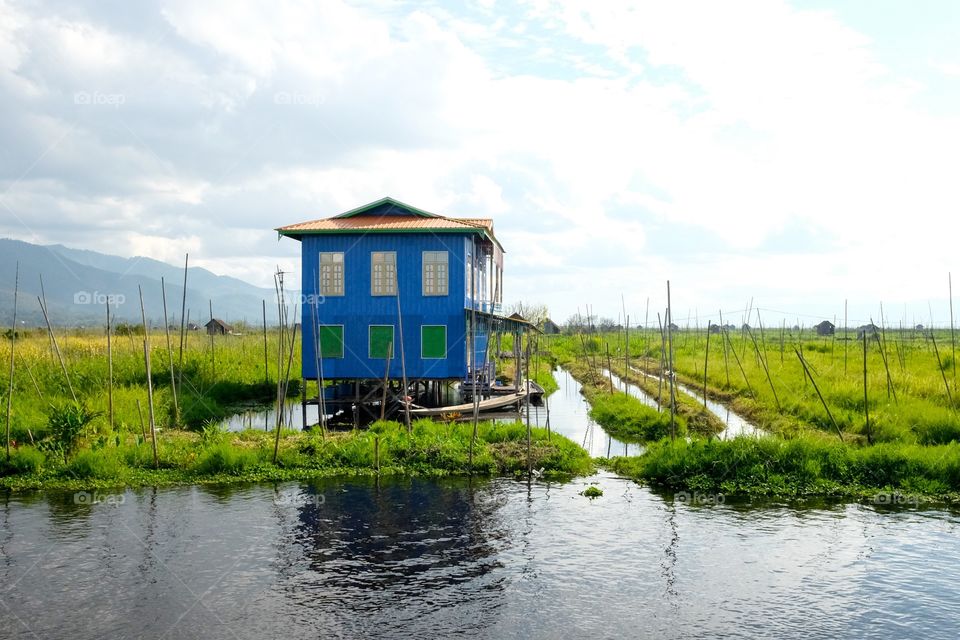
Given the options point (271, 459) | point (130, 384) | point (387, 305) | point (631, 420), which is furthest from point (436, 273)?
point (130, 384)

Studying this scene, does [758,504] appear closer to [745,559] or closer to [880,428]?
[745,559]

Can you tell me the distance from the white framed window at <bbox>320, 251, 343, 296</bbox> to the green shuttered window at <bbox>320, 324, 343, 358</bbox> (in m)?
1.11

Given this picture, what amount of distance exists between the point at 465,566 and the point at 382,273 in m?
14.6

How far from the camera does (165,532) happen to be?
12898mm

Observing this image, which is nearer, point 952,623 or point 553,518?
point 952,623

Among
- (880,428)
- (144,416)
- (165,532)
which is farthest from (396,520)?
(880,428)

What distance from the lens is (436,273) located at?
24.7m

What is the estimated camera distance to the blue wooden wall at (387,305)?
2467cm

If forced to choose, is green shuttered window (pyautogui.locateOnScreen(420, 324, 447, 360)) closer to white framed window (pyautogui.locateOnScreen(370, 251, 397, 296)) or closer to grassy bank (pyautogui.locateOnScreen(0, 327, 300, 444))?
white framed window (pyautogui.locateOnScreen(370, 251, 397, 296))

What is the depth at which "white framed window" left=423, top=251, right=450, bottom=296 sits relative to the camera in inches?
971

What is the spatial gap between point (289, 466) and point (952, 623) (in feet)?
41.3

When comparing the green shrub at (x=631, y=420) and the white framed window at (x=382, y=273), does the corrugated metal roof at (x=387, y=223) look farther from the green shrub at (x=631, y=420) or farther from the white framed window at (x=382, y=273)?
the green shrub at (x=631, y=420)

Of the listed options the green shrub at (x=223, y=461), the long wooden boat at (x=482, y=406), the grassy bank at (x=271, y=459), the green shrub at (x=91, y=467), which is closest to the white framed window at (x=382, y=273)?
the long wooden boat at (x=482, y=406)

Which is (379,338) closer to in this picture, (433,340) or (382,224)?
(433,340)
